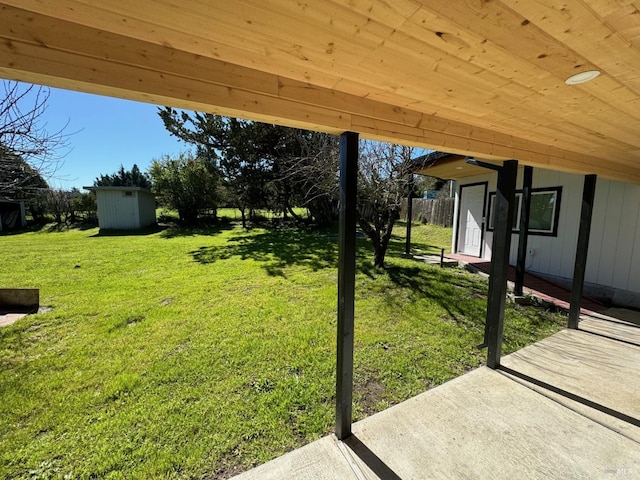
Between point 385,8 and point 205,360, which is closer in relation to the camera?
point 385,8

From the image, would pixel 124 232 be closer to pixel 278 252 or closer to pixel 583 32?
pixel 278 252

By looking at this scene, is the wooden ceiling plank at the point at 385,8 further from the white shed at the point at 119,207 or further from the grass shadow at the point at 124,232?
the white shed at the point at 119,207

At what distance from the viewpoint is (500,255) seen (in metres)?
2.79

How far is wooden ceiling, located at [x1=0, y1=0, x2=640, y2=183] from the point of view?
0.95 metres

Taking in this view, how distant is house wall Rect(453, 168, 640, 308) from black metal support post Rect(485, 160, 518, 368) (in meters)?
4.05

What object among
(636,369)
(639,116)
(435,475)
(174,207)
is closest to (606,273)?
(636,369)

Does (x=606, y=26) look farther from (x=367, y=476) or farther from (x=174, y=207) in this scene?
(x=174, y=207)

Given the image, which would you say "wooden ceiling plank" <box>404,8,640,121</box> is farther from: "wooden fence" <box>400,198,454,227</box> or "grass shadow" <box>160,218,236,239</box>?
"grass shadow" <box>160,218,236,239</box>

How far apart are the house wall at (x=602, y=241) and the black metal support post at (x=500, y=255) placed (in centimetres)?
405

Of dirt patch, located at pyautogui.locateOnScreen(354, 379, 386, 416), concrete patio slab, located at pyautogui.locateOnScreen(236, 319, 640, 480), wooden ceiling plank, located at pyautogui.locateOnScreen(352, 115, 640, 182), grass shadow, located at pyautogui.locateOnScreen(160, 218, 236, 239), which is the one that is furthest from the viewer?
grass shadow, located at pyautogui.locateOnScreen(160, 218, 236, 239)

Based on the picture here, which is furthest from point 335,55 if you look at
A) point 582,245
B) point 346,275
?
point 582,245

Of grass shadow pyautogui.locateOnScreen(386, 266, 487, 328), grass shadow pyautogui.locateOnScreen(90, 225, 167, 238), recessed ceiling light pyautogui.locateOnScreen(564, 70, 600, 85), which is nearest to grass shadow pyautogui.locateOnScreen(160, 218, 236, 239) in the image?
grass shadow pyautogui.locateOnScreen(90, 225, 167, 238)

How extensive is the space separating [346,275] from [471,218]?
7.10 metres

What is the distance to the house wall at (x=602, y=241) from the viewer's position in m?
4.83
